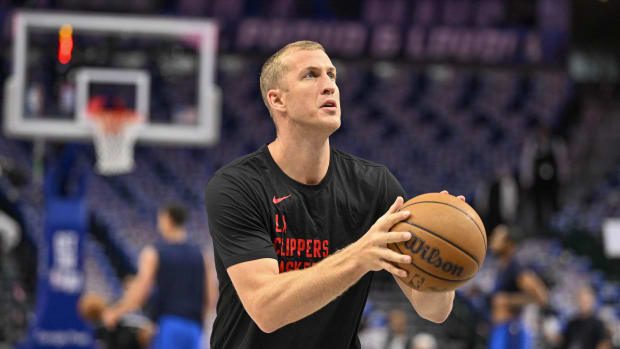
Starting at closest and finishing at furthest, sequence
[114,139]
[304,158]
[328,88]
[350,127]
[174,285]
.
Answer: [328,88] < [304,158] < [174,285] < [114,139] < [350,127]

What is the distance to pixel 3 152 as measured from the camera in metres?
19.9

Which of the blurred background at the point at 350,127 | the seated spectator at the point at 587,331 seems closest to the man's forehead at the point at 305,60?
the blurred background at the point at 350,127

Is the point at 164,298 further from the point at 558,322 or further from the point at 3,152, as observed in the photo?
the point at 3,152

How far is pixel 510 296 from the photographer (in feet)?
27.4

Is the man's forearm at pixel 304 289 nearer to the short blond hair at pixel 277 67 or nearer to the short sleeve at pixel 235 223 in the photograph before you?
the short sleeve at pixel 235 223

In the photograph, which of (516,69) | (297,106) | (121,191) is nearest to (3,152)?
(121,191)

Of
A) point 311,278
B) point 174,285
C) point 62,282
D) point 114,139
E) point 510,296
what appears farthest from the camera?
point 114,139

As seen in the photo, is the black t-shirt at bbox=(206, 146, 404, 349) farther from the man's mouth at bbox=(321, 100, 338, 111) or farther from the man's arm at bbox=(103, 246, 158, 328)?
the man's arm at bbox=(103, 246, 158, 328)

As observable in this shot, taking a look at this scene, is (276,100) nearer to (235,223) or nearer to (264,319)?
(235,223)

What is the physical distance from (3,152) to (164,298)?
14.0 meters

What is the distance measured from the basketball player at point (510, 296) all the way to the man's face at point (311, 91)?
5508 millimetres

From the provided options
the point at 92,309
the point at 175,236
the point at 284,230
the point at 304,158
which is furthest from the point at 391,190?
the point at 92,309

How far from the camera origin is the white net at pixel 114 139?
1033 cm

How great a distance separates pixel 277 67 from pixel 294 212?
58 cm
